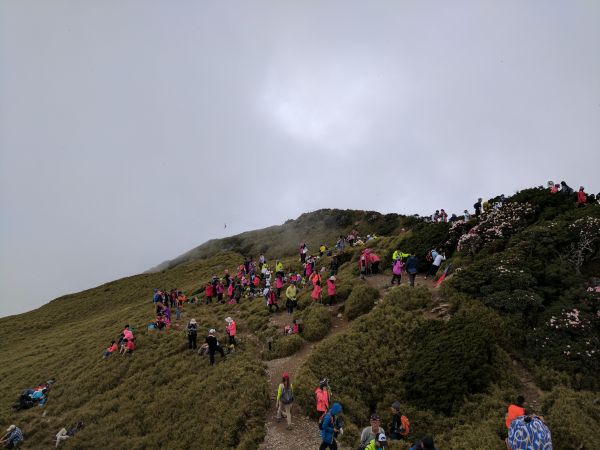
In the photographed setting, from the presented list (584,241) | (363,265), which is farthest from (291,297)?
(584,241)

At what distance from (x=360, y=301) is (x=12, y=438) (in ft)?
56.4

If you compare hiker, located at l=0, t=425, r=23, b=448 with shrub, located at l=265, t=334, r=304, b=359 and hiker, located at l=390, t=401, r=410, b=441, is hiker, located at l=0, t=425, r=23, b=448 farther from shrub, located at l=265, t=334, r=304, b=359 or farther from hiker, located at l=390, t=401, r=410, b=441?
hiker, located at l=390, t=401, r=410, b=441

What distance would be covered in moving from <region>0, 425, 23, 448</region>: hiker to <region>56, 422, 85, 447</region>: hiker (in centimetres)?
165

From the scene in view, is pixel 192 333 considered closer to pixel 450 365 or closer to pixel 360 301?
pixel 360 301

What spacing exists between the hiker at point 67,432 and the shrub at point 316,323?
11.1m

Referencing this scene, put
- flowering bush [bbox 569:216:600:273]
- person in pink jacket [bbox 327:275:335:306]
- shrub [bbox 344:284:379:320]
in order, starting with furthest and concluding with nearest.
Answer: person in pink jacket [bbox 327:275:335:306] < shrub [bbox 344:284:379:320] < flowering bush [bbox 569:216:600:273]

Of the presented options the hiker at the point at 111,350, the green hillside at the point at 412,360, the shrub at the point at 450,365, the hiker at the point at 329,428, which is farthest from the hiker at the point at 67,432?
the shrub at the point at 450,365

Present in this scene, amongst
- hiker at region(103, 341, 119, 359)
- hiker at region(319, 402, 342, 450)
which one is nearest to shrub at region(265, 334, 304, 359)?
hiker at region(319, 402, 342, 450)

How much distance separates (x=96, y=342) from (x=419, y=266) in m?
23.9

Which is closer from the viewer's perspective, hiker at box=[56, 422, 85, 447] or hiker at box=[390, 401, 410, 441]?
hiker at box=[390, 401, 410, 441]

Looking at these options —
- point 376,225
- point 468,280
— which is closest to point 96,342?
point 468,280

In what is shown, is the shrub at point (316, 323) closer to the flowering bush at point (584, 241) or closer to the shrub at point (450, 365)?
the shrub at point (450, 365)

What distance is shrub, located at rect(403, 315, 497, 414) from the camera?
45.6 feet

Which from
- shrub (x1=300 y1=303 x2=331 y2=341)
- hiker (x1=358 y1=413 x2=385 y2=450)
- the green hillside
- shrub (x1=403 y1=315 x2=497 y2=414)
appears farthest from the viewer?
shrub (x1=300 y1=303 x2=331 y2=341)
